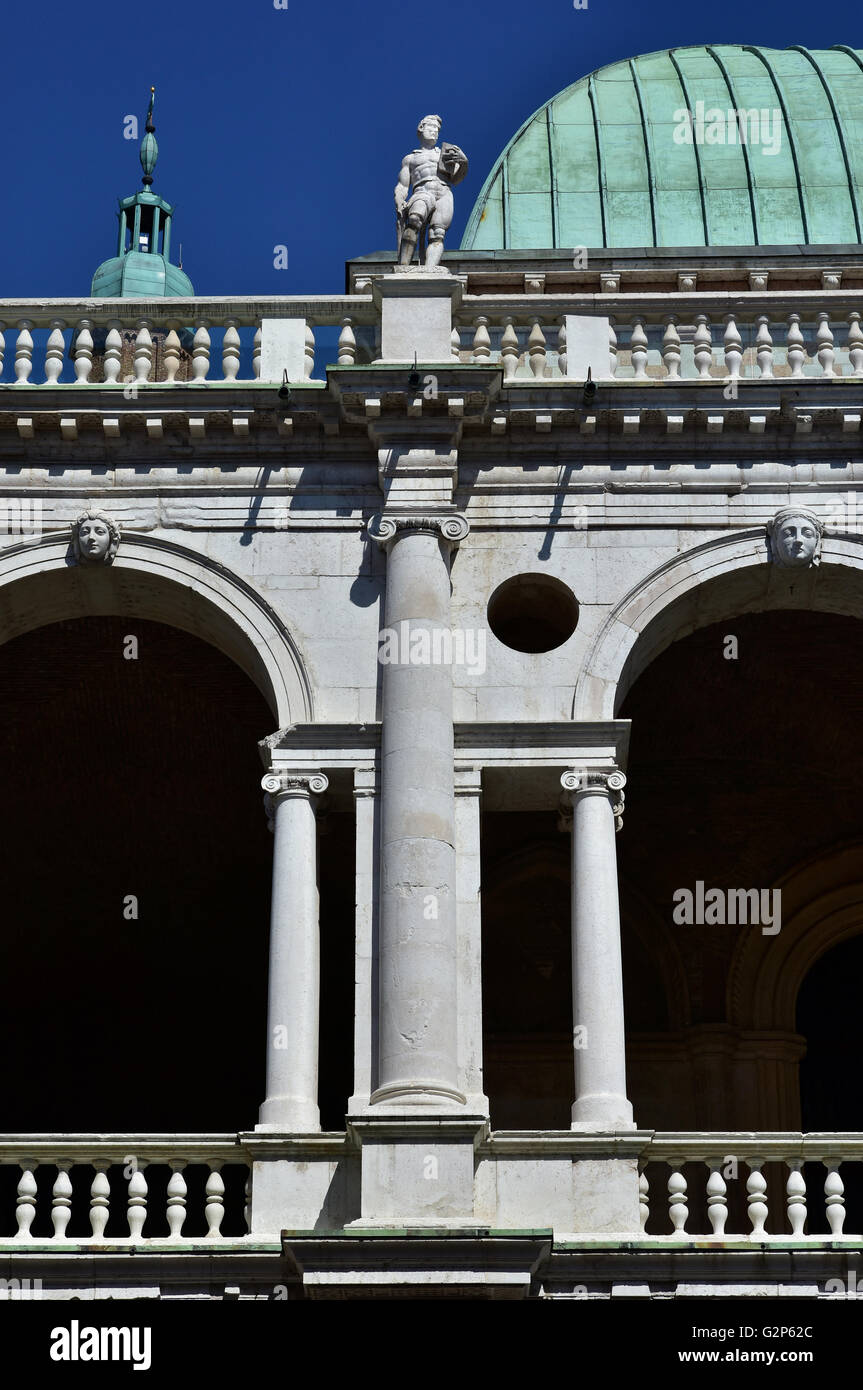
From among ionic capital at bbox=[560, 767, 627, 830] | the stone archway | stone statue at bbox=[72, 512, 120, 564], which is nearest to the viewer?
ionic capital at bbox=[560, 767, 627, 830]

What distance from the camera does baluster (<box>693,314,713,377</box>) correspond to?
855 inches

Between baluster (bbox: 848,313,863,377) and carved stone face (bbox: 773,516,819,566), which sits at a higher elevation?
baluster (bbox: 848,313,863,377)

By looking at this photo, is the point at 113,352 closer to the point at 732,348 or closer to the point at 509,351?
the point at 509,351

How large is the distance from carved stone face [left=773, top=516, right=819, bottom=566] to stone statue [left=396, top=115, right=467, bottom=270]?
3.94m

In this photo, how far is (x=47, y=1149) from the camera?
19062mm

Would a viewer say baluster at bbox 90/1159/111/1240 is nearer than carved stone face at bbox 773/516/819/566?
Yes

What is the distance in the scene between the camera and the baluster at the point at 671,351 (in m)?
21.8

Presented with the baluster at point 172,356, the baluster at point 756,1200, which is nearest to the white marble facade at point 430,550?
the baluster at point 172,356

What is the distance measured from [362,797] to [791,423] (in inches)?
197

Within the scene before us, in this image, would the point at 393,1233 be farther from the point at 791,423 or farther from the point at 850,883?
the point at 850,883

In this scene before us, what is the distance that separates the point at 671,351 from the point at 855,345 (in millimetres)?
1634

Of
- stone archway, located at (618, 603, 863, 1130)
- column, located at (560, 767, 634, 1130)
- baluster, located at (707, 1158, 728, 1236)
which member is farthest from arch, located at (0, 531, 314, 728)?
stone archway, located at (618, 603, 863, 1130)

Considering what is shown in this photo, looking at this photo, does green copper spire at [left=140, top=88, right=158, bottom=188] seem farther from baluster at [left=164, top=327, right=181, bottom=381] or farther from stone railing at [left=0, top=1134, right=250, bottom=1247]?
stone railing at [left=0, top=1134, right=250, bottom=1247]

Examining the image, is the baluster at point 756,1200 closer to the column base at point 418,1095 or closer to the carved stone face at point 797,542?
the column base at point 418,1095
